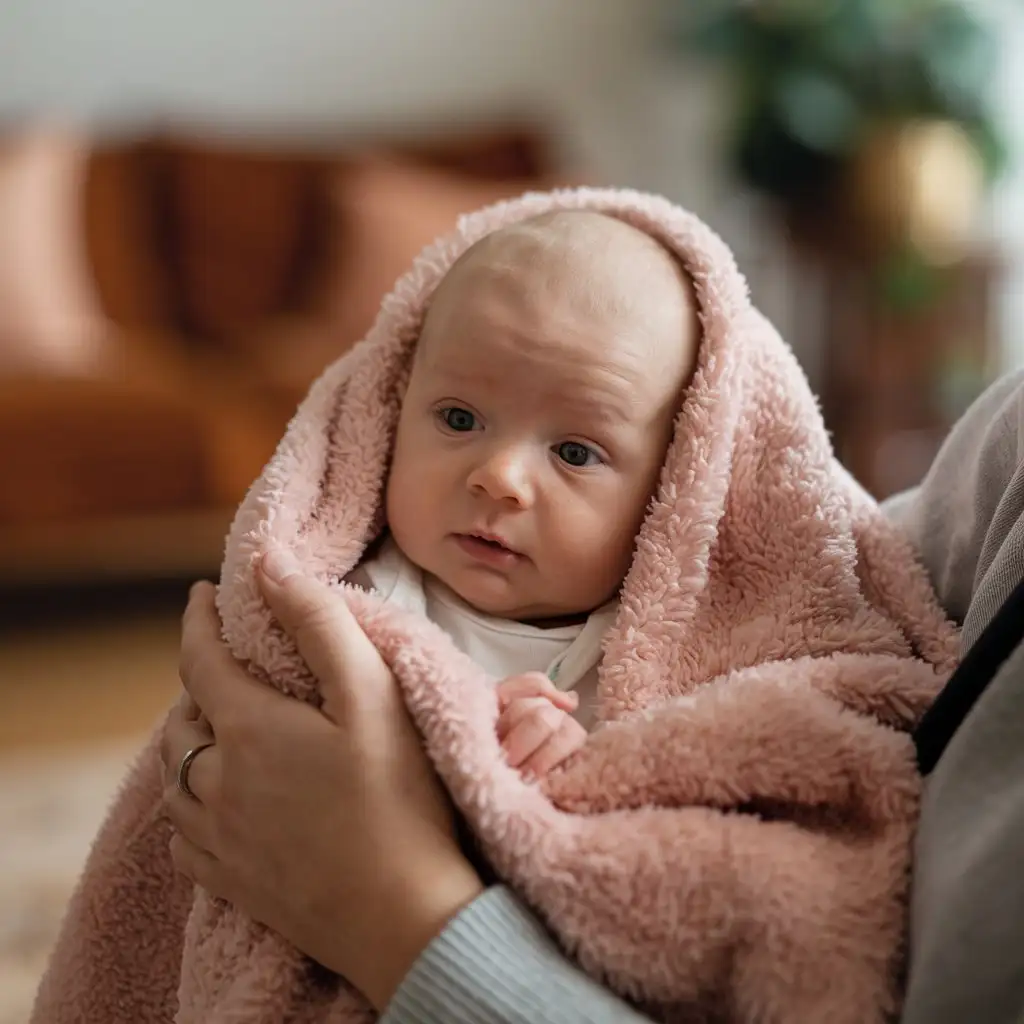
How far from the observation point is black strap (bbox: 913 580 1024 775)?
Answer: 1.89 feet

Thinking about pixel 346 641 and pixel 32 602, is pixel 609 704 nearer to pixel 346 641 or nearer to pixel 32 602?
pixel 346 641

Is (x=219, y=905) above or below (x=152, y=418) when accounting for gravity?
Result: above

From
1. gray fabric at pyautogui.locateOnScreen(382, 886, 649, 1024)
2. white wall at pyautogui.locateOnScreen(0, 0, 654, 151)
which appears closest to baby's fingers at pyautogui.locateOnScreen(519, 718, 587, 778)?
gray fabric at pyautogui.locateOnScreen(382, 886, 649, 1024)

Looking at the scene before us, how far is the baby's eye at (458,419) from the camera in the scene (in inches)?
33.4

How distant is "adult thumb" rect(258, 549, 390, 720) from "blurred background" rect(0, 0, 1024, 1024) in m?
1.47

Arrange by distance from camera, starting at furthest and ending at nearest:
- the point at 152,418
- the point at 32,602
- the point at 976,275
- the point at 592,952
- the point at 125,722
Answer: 1. the point at 976,275
2. the point at 32,602
3. the point at 152,418
4. the point at 125,722
5. the point at 592,952

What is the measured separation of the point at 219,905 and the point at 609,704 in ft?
0.85

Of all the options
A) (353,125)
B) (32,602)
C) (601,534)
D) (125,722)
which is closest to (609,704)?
(601,534)

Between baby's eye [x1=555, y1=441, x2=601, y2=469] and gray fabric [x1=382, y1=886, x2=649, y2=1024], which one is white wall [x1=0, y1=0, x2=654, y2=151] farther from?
gray fabric [x1=382, y1=886, x2=649, y2=1024]

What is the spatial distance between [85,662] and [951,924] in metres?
2.29

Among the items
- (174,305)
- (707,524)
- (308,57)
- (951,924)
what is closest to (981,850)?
(951,924)

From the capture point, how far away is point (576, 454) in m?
0.83

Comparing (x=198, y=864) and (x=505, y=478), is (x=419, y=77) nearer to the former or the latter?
(x=505, y=478)

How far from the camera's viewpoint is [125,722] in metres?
2.22
